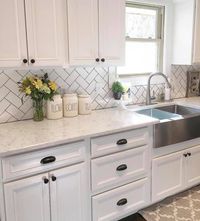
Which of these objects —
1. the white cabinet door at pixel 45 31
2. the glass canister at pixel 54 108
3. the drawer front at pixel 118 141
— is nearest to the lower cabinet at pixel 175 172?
the drawer front at pixel 118 141

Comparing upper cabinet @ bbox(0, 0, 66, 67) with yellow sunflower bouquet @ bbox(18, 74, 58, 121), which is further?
yellow sunflower bouquet @ bbox(18, 74, 58, 121)

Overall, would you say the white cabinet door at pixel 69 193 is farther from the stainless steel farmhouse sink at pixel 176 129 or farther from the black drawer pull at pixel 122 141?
the stainless steel farmhouse sink at pixel 176 129

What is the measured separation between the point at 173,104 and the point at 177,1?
3.89 ft

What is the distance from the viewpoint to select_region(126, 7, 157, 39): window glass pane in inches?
108

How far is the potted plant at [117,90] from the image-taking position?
258 centimetres

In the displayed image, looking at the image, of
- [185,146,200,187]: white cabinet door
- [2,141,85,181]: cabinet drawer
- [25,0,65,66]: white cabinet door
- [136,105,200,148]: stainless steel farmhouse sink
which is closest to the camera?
[2,141,85,181]: cabinet drawer

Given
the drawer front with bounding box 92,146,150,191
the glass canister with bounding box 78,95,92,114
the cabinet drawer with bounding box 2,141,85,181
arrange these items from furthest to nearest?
the glass canister with bounding box 78,95,92,114 < the drawer front with bounding box 92,146,150,191 < the cabinet drawer with bounding box 2,141,85,181

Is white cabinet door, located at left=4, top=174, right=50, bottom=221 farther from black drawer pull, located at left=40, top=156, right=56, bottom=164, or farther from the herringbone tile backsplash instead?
the herringbone tile backsplash

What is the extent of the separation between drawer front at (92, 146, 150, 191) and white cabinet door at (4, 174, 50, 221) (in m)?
0.40

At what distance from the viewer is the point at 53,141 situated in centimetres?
164

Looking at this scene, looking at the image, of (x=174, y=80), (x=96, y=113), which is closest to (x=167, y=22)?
(x=174, y=80)

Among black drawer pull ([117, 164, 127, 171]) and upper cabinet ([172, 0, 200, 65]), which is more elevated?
upper cabinet ([172, 0, 200, 65])

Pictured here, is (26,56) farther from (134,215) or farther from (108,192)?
(134,215)

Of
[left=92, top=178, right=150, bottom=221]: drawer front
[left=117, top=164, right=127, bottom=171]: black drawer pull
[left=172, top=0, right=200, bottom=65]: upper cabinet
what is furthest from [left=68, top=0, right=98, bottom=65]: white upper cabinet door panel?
[left=172, top=0, right=200, bottom=65]: upper cabinet
